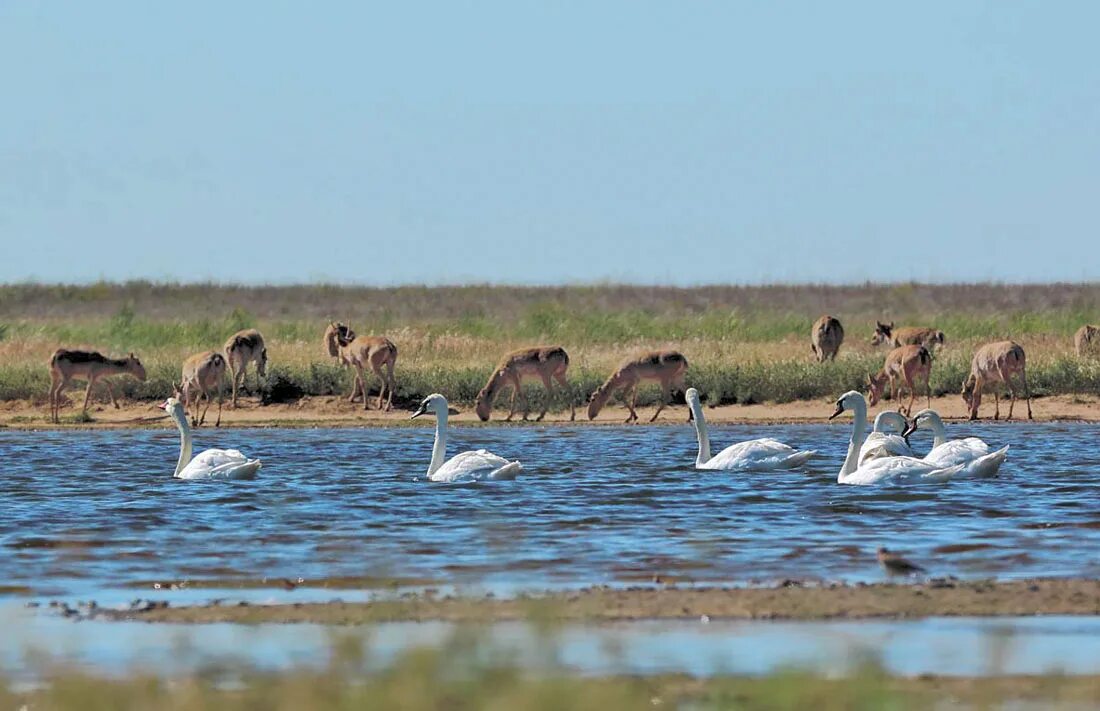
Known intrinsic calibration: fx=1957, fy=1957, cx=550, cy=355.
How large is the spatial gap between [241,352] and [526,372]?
5085mm

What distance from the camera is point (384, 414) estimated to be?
108 ft

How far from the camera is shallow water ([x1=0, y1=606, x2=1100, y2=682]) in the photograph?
28.3ft

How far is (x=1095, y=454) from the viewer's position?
23.8m

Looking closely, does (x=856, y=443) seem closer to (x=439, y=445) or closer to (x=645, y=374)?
(x=439, y=445)

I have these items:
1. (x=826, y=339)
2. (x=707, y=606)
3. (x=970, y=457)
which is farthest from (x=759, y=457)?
(x=826, y=339)

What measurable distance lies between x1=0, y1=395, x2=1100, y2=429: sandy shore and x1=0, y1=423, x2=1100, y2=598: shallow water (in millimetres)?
5522

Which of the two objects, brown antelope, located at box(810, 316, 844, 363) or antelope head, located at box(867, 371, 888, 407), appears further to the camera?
brown antelope, located at box(810, 316, 844, 363)

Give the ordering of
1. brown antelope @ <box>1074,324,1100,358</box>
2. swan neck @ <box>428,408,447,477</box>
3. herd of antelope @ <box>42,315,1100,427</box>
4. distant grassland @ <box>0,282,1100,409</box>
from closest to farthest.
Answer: swan neck @ <box>428,408,447,477</box> < herd of antelope @ <box>42,315,1100,427</box> < distant grassland @ <box>0,282,1100,409</box> < brown antelope @ <box>1074,324,1100,358</box>

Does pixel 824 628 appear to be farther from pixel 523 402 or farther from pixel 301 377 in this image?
pixel 301 377

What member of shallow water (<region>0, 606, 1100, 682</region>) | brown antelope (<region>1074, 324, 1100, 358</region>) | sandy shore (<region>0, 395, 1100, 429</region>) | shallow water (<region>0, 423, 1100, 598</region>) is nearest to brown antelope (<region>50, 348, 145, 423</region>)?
sandy shore (<region>0, 395, 1100, 429</region>)

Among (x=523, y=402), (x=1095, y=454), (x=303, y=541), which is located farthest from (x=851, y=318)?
(x=303, y=541)

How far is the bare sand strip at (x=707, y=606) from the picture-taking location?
10.4 meters

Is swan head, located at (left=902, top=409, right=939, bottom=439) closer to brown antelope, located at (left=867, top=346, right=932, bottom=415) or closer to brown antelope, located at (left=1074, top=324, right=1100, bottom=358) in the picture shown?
brown antelope, located at (left=867, top=346, right=932, bottom=415)

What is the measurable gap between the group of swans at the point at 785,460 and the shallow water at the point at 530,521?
0.54ft
